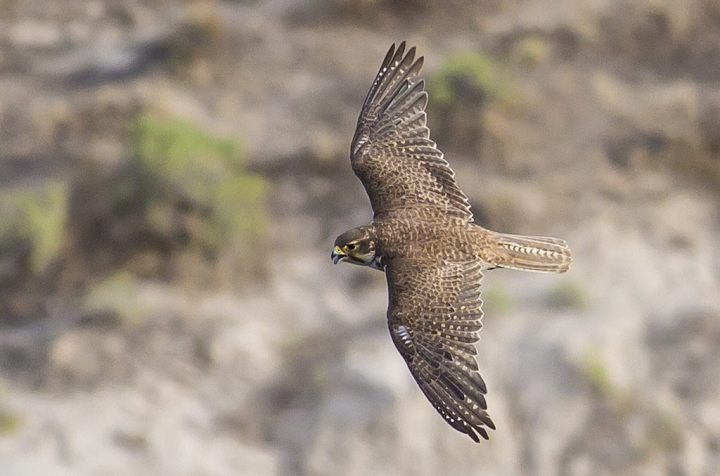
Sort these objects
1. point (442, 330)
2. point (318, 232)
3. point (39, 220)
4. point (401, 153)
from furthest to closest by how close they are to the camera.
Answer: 1. point (318, 232)
2. point (39, 220)
3. point (401, 153)
4. point (442, 330)

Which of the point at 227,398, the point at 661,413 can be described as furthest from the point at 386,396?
the point at 661,413

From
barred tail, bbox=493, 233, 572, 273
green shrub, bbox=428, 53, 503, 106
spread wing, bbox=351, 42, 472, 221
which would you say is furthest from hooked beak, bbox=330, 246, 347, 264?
green shrub, bbox=428, 53, 503, 106

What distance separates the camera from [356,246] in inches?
335

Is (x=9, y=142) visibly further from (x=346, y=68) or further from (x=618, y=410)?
(x=618, y=410)

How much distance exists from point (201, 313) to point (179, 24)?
4.87m

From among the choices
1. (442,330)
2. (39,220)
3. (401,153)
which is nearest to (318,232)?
(39,220)

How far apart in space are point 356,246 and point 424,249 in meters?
0.43

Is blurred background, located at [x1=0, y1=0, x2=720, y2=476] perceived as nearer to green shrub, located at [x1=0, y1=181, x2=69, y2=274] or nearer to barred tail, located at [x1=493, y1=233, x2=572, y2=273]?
green shrub, located at [x1=0, y1=181, x2=69, y2=274]

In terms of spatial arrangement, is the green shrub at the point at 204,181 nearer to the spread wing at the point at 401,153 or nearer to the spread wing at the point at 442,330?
the spread wing at the point at 401,153

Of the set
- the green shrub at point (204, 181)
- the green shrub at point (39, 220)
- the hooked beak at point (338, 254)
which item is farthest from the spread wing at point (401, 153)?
the green shrub at point (39, 220)

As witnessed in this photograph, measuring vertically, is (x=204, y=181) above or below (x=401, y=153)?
above

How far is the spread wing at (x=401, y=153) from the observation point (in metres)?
8.93

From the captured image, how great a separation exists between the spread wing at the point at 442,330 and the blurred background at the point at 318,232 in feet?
14.2

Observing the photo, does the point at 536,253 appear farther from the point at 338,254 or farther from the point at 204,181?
the point at 204,181
